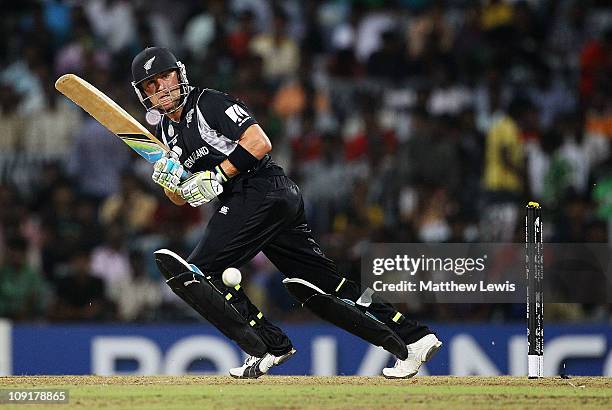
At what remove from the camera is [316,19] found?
1352cm

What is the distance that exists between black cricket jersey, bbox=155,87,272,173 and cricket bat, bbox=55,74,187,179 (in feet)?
0.49

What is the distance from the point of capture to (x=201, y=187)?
7301mm

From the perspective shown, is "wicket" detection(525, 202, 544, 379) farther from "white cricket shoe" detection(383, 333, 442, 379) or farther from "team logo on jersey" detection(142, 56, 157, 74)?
"team logo on jersey" detection(142, 56, 157, 74)

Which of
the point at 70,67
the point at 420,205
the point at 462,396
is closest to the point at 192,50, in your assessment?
the point at 70,67

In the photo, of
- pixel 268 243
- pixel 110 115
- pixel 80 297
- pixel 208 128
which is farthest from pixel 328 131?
pixel 208 128

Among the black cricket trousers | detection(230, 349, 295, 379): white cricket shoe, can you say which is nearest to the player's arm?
the black cricket trousers

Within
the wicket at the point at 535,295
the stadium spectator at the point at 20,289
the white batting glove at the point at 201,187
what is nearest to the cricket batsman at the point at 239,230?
the white batting glove at the point at 201,187

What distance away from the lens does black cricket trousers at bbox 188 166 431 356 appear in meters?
7.41

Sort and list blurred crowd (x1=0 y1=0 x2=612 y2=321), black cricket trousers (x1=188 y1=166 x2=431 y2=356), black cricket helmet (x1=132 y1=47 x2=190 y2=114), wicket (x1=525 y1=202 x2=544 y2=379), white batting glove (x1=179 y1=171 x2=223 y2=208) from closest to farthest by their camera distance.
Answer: white batting glove (x1=179 y1=171 x2=223 y2=208) → black cricket trousers (x1=188 y1=166 x2=431 y2=356) → black cricket helmet (x1=132 y1=47 x2=190 y2=114) → wicket (x1=525 y1=202 x2=544 y2=379) → blurred crowd (x1=0 y1=0 x2=612 y2=321)

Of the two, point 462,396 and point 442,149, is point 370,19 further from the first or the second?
point 462,396

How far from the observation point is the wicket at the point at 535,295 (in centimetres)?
797

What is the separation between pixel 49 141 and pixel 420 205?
3484mm

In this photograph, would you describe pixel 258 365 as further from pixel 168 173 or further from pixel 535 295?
pixel 535 295

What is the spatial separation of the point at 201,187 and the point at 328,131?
5.02 m
